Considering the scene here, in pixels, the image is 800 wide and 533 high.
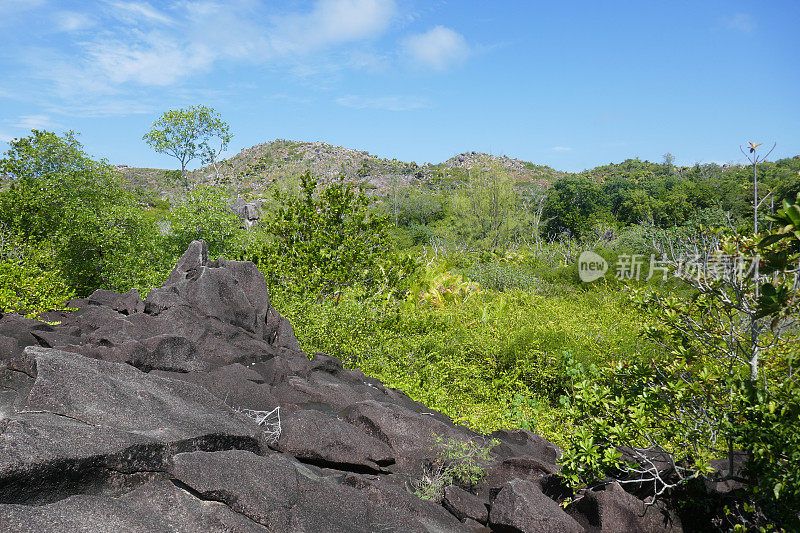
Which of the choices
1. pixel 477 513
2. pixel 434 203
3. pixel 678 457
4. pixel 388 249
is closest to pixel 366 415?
pixel 477 513

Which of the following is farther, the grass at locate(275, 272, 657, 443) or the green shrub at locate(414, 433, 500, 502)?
the grass at locate(275, 272, 657, 443)

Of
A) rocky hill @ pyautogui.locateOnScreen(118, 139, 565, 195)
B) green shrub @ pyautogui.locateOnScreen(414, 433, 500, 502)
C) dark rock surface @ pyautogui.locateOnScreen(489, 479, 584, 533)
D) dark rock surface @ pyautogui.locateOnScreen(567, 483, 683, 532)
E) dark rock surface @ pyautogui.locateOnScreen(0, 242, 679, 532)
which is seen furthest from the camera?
rocky hill @ pyautogui.locateOnScreen(118, 139, 565, 195)

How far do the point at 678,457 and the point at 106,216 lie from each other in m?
12.4

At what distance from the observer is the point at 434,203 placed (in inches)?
2016

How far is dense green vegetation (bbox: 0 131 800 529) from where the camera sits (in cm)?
385

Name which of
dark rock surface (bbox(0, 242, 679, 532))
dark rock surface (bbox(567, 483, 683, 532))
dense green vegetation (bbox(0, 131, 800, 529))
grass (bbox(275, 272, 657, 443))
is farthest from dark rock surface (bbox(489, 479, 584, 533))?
grass (bbox(275, 272, 657, 443))

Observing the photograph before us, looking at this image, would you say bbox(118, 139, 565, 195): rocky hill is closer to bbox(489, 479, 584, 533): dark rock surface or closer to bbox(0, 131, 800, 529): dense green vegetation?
bbox(0, 131, 800, 529): dense green vegetation

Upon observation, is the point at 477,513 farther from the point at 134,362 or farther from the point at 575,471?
the point at 134,362

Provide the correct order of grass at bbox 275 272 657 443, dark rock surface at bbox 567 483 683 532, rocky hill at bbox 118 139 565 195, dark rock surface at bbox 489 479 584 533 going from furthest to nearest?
rocky hill at bbox 118 139 565 195 → grass at bbox 275 272 657 443 → dark rock surface at bbox 567 483 683 532 → dark rock surface at bbox 489 479 584 533

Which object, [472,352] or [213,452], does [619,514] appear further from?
[472,352]

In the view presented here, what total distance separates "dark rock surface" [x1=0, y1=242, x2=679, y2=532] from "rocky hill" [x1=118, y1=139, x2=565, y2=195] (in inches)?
3114

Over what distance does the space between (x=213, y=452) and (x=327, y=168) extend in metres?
94.7

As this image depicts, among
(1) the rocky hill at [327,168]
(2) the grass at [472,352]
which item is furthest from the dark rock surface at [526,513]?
(1) the rocky hill at [327,168]

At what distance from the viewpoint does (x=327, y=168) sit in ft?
313
